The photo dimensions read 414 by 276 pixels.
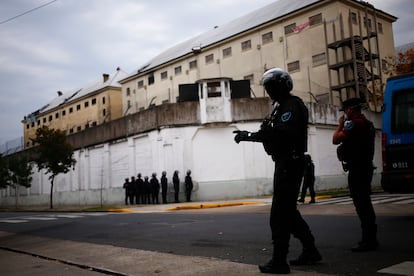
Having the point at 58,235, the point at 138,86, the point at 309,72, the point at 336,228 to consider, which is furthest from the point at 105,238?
the point at 138,86

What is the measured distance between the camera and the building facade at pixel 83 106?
2206 inches

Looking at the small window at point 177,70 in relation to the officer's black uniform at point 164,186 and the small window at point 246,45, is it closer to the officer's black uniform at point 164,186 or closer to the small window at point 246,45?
the small window at point 246,45

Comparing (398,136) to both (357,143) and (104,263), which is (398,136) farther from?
(104,263)

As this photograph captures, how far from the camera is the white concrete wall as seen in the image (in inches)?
977

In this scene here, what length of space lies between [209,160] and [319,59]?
53.8 ft

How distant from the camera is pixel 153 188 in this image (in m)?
24.5

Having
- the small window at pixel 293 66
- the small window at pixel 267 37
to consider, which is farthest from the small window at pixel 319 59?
the small window at pixel 267 37

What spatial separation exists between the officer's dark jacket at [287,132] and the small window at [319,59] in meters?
33.1

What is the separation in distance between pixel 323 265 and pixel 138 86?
162ft

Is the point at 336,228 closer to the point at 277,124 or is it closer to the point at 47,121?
the point at 277,124

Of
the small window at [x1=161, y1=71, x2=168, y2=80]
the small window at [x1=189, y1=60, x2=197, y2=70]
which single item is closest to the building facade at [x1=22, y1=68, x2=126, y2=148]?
the small window at [x1=161, y1=71, x2=168, y2=80]

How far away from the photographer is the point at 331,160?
2797 centimetres

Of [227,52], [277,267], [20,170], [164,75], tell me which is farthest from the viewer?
[164,75]

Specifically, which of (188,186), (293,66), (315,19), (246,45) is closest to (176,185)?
(188,186)
